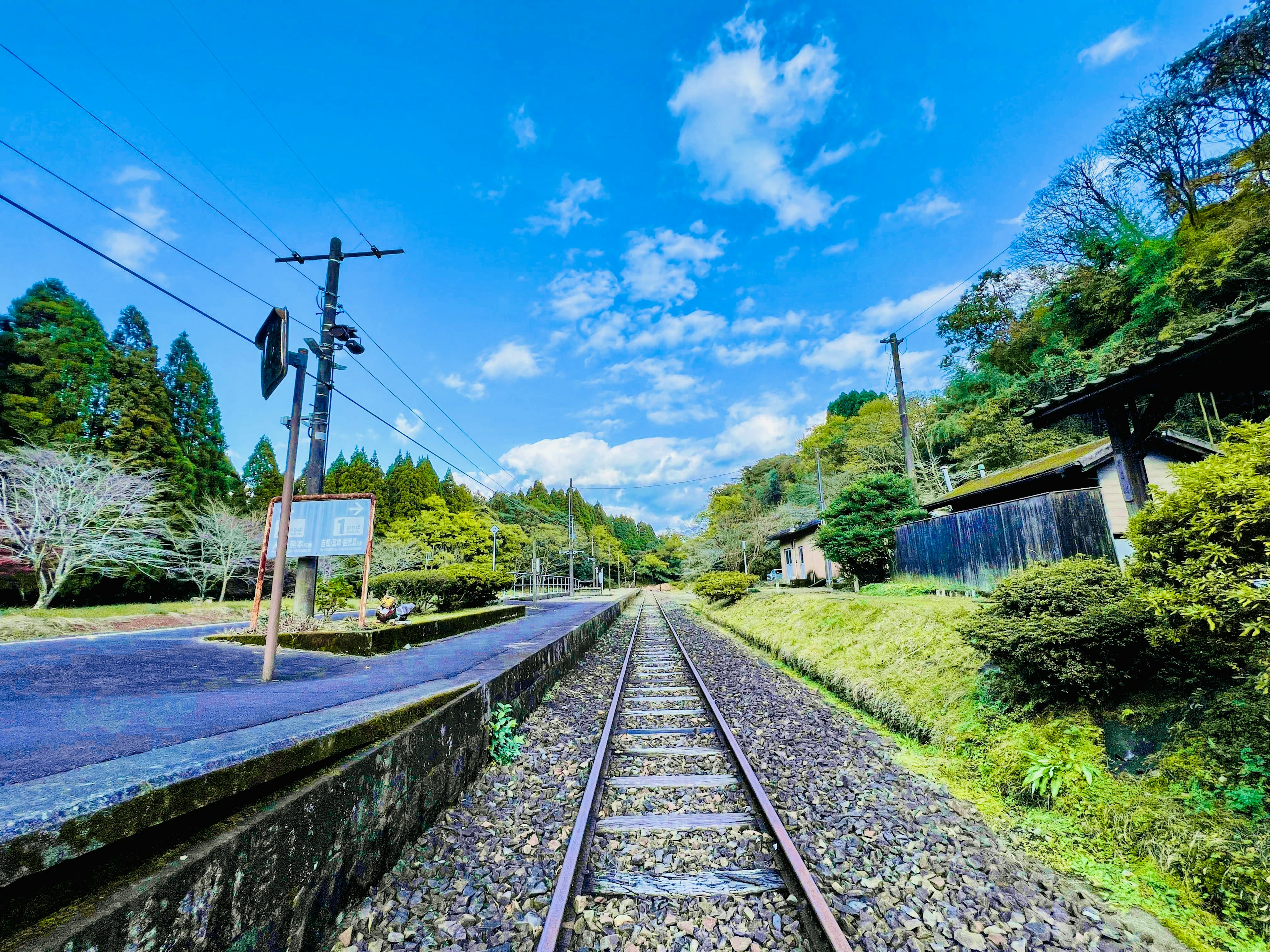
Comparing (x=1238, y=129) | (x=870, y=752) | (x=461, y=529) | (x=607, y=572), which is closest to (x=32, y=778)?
(x=870, y=752)

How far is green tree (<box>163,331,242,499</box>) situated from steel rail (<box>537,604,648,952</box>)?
1213 inches

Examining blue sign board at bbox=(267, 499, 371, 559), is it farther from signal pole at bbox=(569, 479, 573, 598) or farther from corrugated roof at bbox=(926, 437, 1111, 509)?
signal pole at bbox=(569, 479, 573, 598)

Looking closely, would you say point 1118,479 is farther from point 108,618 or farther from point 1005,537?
point 108,618

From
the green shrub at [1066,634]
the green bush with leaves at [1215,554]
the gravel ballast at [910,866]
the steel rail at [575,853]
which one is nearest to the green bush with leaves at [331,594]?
the steel rail at [575,853]

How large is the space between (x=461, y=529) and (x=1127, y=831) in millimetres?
34506

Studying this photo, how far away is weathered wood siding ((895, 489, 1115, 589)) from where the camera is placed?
9625 mm

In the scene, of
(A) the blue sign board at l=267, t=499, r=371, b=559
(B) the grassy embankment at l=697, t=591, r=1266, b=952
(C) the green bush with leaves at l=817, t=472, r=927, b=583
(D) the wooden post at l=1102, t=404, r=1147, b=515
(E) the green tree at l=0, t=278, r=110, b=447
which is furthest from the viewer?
(E) the green tree at l=0, t=278, r=110, b=447

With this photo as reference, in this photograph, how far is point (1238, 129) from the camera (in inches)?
834

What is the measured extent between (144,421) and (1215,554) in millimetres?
34641

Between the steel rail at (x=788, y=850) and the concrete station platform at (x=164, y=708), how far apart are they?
6.25 ft

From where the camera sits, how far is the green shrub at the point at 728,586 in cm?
2219

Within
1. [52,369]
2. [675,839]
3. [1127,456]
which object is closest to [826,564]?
[1127,456]

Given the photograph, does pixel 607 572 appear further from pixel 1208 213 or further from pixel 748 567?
pixel 1208 213

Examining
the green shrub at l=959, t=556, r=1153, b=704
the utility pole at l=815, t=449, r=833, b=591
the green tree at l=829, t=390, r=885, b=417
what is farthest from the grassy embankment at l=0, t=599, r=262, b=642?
the green tree at l=829, t=390, r=885, b=417
